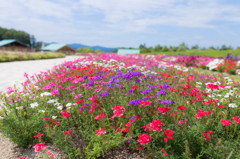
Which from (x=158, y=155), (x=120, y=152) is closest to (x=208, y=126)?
(x=158, y=155)

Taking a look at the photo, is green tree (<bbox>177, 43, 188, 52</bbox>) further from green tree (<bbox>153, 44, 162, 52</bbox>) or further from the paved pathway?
the paved pathway

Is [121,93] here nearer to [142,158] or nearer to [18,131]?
[142,158]

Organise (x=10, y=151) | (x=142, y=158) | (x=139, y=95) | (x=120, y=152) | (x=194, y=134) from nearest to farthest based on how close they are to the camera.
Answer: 1. (x=194, y=134)
2. (x=142, y=158)
3. (x=120, y=152)
4. (x=10, y=151)
5. (x=139, y=95)

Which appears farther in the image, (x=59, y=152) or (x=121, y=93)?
(x=121, y=93)

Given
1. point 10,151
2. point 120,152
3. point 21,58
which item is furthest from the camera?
point 21,58

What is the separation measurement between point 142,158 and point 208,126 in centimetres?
121

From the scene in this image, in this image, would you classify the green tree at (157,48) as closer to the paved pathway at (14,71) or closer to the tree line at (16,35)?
the paved pathway at (14,71)

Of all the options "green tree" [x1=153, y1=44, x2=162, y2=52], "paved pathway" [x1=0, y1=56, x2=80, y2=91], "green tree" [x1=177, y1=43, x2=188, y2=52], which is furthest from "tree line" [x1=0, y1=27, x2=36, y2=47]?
"paved pathway" [x1=0, y1=56, x2=80, y2=91]

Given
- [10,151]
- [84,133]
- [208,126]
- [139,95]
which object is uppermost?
[139,95]

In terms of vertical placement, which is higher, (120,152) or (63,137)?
(63,137)

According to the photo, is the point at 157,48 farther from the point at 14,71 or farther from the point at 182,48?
the point at 14,71

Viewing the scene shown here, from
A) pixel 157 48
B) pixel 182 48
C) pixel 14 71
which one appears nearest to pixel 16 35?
pixel 157 48

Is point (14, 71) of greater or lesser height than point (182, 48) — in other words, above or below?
below

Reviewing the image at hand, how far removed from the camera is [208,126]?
9.38 ft
